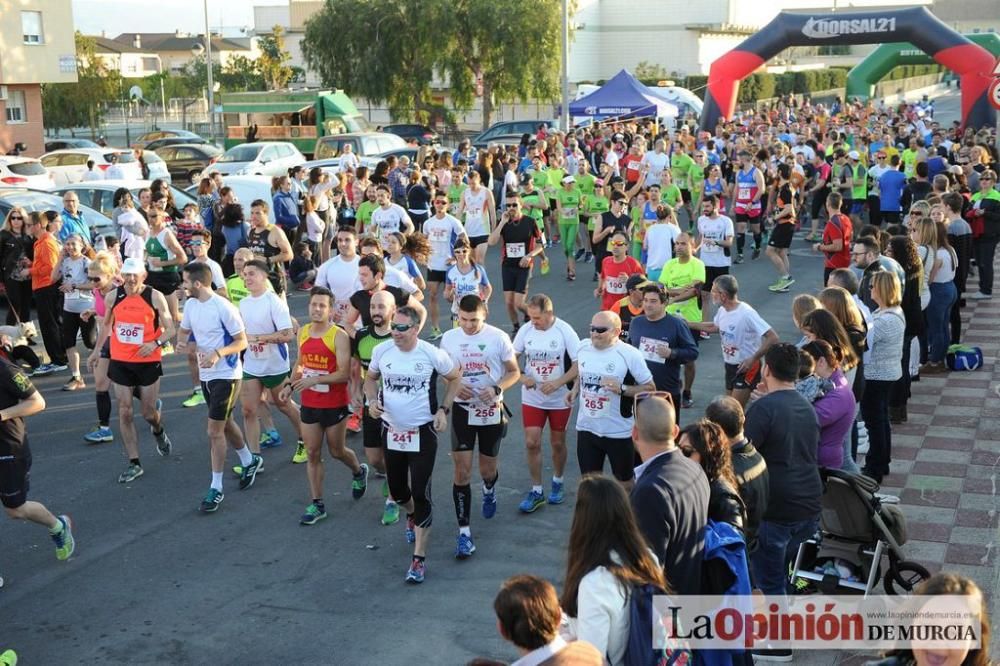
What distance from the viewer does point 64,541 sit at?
7715mm

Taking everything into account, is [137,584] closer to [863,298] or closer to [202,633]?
[202,633]

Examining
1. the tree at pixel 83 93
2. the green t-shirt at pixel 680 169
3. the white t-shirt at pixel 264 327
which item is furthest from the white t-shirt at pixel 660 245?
the tree at pixel 83 93

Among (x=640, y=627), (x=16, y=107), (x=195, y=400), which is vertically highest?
(x=16, y=107)

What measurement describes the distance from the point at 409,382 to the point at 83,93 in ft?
159

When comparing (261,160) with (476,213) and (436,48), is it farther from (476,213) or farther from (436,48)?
(436,48)

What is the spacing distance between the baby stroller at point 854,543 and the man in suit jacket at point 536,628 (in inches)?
124

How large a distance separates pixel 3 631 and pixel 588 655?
15.0 feet

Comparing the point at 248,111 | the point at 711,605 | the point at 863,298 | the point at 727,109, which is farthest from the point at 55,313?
the point at 248,111

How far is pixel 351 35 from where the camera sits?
46000 millimetres

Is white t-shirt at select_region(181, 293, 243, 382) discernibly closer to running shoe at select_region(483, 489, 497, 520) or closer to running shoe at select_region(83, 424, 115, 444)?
running shoe at select_region(83, 424, 115, 444)

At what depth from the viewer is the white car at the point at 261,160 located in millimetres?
27719

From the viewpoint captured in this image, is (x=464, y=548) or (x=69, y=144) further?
(x=69, y=144)

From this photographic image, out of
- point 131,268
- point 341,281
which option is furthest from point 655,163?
point 131,268

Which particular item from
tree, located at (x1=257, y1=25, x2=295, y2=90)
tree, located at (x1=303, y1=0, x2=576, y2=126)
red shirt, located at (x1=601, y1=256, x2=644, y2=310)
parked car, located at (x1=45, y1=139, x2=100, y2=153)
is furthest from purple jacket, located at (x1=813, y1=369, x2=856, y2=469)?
tree, located at (x1=257, y1=25, x2=295, y2=90)
